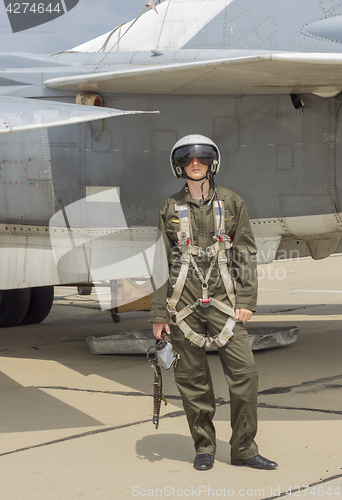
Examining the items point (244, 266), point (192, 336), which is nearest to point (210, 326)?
point (192, 336)

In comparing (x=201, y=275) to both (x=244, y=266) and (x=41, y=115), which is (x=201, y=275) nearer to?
(x=244, y=266)

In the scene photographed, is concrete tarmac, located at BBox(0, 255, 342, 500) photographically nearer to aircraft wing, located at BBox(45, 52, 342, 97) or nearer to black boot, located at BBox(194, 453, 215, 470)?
black boot, located at BBox(194, 453, 215, 470)

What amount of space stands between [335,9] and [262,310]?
20.5 ft

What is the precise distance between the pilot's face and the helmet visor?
0.06ft

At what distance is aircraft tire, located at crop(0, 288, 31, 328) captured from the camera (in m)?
9.88

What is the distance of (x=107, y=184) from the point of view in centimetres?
658

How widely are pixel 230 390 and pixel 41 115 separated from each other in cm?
264

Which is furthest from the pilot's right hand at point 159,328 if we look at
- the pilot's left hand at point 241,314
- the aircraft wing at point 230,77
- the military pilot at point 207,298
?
the aircraft wing at point 230,77

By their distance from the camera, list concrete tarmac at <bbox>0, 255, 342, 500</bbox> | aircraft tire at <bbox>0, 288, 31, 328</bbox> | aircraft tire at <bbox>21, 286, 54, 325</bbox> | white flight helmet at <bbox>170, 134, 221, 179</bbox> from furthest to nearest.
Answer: aircraft tire at <bbox>21, 286, 54, 325</bbox>, aircraft tire at <bbox>0, 288, 31, 328</bbox>, white flight helmet at <bbox>170, 134, 221, 179</bbox>, concrete tarmac at <bbox>0, 255, 342, 500</bbox>

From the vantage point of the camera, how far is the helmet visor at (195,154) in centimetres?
385

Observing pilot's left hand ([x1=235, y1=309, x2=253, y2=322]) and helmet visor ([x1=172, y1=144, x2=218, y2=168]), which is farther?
helmet visor ([x1=172, y1=144, x2=218, y2=168])

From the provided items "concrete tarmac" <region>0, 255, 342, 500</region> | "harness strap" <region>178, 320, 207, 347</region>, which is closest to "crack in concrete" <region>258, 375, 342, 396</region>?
"concrete tarmac" <region>0, 255, 342, 500</region>

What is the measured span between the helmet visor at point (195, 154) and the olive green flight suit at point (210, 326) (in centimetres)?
21

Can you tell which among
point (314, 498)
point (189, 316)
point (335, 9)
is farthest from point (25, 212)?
point (314, 498)
